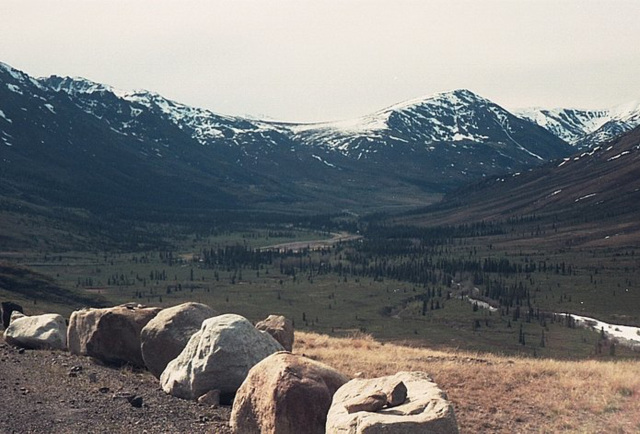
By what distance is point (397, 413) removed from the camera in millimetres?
17969

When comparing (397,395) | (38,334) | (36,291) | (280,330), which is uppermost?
(280,330)

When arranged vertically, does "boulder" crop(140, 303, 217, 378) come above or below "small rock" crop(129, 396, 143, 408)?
above

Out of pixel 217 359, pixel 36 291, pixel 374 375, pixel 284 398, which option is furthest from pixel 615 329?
pixel 284 398

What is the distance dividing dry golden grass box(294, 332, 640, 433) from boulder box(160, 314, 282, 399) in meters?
5.43

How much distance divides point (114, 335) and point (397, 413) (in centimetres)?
2001

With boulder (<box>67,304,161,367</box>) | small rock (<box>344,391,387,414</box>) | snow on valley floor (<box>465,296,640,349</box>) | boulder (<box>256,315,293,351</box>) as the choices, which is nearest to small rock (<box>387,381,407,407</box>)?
small rock (<box>344,391,387,414</box>)

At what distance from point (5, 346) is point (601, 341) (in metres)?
107

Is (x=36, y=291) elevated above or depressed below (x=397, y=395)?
below

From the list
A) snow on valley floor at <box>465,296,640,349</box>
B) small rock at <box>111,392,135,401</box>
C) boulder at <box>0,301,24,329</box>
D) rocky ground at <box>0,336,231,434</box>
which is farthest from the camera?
snow on valley floor at <box>465,296,640,349</box>

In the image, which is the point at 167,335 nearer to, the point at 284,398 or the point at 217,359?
the point at 217,359

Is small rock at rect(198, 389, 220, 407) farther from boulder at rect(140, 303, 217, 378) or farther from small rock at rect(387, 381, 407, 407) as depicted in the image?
small rock at rect(387, 381, 407, 407)

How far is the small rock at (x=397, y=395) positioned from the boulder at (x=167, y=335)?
46.2 feet

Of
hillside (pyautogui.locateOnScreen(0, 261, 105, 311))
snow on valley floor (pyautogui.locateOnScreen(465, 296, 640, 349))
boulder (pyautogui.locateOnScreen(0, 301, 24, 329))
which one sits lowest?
Result: snow on valley floor (pyautogui.locateOnScreen(465, 296, 640, 349))

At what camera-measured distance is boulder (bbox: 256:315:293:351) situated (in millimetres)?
33438
